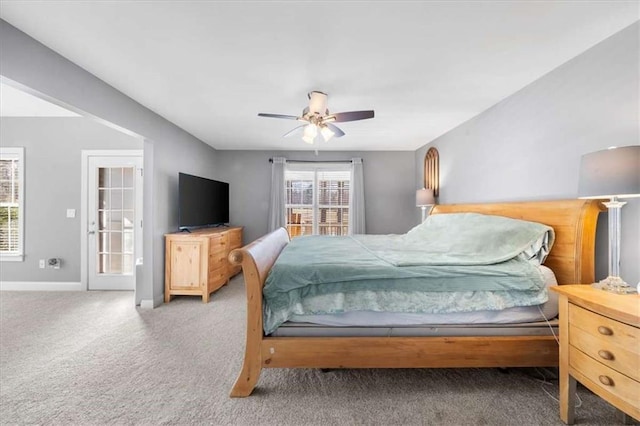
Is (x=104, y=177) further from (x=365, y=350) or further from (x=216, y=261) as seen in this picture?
(x=365, y=350)

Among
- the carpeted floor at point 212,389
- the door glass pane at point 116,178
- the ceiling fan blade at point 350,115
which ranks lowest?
the carpeted floor at point 212,389

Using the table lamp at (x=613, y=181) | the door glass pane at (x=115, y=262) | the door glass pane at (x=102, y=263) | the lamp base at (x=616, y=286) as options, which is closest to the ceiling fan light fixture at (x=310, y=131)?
the table lamp at (x=613, y=181)

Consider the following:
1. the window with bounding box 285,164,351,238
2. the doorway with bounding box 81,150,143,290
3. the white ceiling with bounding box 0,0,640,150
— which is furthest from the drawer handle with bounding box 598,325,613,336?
the doorway with bounding box 81,150,143,290

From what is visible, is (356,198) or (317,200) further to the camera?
(317,200)

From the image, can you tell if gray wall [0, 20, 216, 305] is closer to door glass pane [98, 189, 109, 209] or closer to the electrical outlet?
door glass pane [98, 189, 109, 209]

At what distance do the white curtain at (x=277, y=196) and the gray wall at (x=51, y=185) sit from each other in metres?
2.21

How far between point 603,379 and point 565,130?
175cm

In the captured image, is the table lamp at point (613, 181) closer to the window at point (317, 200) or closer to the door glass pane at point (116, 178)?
the window at point (317, 200)

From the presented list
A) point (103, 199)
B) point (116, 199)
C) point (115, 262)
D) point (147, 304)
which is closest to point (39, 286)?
point (115, 262)

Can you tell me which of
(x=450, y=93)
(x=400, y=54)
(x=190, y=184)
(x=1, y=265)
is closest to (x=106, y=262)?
(x=1, y=265)

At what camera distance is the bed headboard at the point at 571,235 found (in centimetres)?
183

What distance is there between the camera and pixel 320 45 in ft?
6.08

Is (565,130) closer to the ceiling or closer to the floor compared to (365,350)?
closer to the ceiling

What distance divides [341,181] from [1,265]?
214 inches
